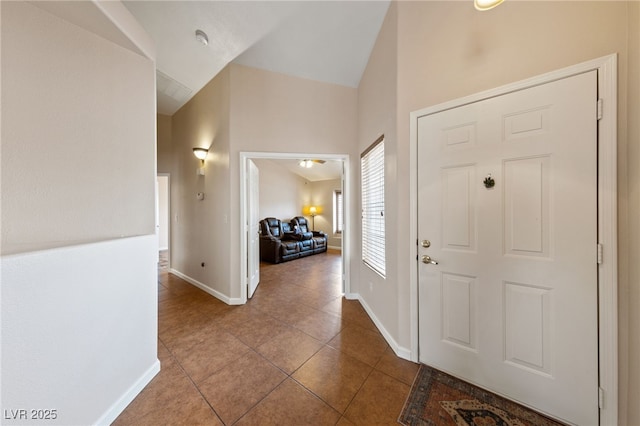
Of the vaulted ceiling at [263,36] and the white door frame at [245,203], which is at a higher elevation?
the vaulted ceiling at [263,36]

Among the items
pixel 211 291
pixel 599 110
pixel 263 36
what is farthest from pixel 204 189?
pixel 599 110

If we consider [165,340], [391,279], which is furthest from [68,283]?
[391,279]

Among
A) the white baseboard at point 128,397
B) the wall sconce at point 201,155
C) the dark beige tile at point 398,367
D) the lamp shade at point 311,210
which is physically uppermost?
the wall sconce at point 201,155

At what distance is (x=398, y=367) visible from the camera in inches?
68.1

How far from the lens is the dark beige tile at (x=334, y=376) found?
4.82 ft

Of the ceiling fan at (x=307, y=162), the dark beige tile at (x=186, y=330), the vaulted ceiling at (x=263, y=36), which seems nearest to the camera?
the vaulted ceiling at (x=263, y=36)

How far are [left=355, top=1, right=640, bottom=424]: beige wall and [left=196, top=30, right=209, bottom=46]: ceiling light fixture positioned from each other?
186 cm

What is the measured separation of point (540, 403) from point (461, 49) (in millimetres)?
2407

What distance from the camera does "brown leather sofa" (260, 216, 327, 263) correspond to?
17.8 feet

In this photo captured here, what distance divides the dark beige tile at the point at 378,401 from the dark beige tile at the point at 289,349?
1.80 feet

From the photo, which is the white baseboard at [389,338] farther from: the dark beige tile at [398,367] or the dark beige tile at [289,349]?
the dark beige tile at [289,349]

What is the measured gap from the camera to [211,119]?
3160 millimetres

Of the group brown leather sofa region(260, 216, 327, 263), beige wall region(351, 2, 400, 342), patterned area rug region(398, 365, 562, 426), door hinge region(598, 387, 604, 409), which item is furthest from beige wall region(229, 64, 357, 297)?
door hinge region(598, 387, 604, 409)

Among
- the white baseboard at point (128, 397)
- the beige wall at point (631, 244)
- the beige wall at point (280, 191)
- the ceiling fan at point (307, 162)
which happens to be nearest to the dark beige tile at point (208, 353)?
the white baseboard at point (128, 397)
